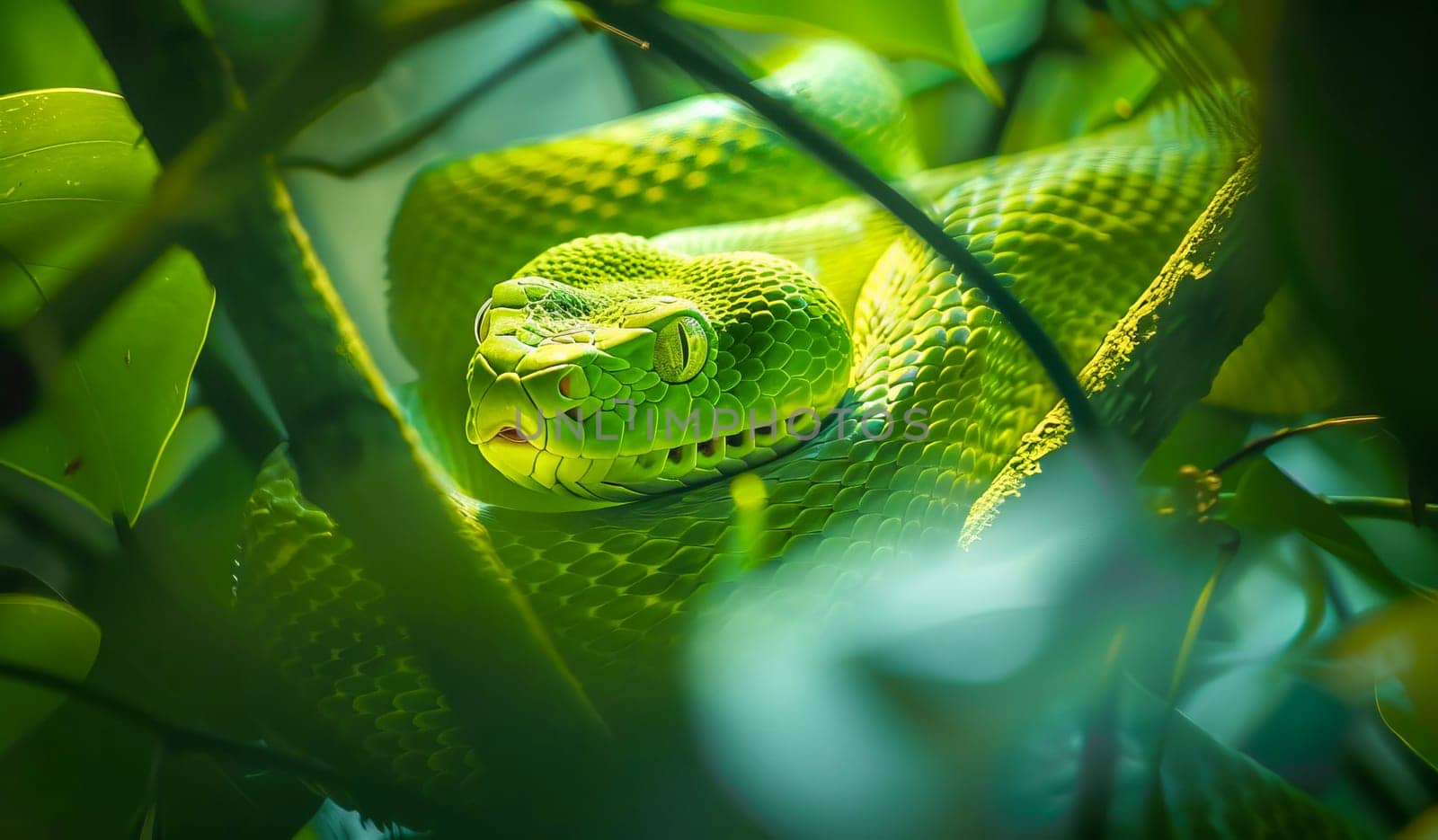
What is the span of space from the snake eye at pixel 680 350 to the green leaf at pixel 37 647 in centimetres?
45

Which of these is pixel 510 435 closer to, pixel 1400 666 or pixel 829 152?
pixel 829 152

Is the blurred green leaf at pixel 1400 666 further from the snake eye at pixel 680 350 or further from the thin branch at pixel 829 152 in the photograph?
the snake eye at pixel 680 350

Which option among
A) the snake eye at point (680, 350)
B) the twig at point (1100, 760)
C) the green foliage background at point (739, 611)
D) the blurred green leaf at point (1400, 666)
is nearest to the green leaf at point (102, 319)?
the green foliage background at point (739, 611)

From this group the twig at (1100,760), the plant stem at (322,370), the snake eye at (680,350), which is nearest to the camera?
the plant stem at (322,370)

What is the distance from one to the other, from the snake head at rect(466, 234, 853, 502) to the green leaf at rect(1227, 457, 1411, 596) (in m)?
0.32

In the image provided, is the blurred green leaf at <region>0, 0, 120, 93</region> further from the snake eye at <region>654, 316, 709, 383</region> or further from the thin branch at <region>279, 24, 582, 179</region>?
the snake eye at <region>654, 316, 709, 383</region>

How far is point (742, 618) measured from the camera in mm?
574

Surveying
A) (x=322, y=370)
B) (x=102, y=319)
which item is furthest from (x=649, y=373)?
(x=102, y=319)

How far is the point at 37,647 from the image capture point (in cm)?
59

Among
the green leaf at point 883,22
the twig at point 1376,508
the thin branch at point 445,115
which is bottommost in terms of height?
the twig at point 1376,508

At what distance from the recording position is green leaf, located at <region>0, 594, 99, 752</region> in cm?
59

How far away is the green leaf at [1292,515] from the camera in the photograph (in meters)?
0.58

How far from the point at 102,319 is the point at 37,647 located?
0.26 m

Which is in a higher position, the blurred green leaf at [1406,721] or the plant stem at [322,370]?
the plant stem at [322,370]
